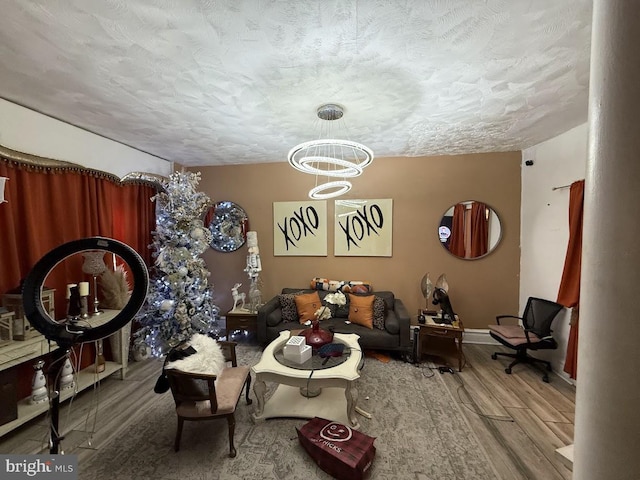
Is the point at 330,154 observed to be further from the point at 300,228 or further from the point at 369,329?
the point at 369,329

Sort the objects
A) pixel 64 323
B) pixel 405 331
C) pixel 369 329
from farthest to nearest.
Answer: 1. pixel 369 329
2. pixel 405 331
3. pixel 64 323

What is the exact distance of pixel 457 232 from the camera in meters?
3.81

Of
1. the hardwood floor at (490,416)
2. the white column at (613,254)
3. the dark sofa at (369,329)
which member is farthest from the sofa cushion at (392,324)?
the white column at (613,254)

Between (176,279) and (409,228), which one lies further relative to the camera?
(409,228)

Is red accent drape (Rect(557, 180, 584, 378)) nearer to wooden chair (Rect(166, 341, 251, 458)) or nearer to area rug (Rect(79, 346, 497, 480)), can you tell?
area rug (Rect(79, 346, 497, 480))

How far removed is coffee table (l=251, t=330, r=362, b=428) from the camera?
2.10 metres

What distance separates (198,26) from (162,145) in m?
2.40

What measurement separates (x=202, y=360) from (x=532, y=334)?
3617mm

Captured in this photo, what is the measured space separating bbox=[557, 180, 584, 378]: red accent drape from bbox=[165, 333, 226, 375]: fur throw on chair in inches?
140

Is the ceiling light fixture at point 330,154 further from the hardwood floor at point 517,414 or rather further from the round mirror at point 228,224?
the hardwood floor at point 517,414

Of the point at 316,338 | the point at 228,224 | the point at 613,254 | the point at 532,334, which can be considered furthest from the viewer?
the point at 228,224

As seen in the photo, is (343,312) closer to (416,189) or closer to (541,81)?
(416,189)

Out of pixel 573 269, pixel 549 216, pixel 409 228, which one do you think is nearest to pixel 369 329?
pixel 409 228

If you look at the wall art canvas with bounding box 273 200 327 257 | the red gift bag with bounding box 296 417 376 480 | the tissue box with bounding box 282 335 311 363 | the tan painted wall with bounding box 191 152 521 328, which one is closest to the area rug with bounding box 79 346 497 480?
the red gift bag with bounding box 296 417 376 480
